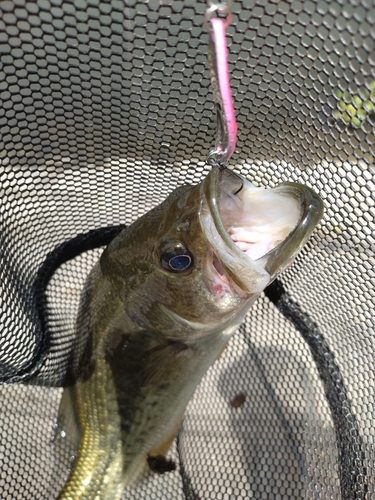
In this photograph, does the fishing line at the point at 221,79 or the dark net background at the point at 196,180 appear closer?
the fishing line at the point at 221,79

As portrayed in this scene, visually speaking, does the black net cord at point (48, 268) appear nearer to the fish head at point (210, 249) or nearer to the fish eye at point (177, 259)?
the fish head at point (210, 249)

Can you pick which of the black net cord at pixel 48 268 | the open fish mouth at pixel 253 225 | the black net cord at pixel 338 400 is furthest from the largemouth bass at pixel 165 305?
the black net cord at pixel 338 400

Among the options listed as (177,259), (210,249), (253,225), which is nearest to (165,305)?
(177,259)

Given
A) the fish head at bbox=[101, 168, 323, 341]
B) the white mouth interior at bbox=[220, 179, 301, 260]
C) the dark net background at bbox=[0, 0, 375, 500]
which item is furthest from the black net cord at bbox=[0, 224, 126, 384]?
the white mouth interior at bbox=[220, 179, 301, 260]

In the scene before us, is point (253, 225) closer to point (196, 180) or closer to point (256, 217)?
point (256, 217)

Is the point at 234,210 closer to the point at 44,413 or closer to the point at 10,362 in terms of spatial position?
the point at 10,362

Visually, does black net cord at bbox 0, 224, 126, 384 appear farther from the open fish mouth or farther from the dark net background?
the open fish mouth
